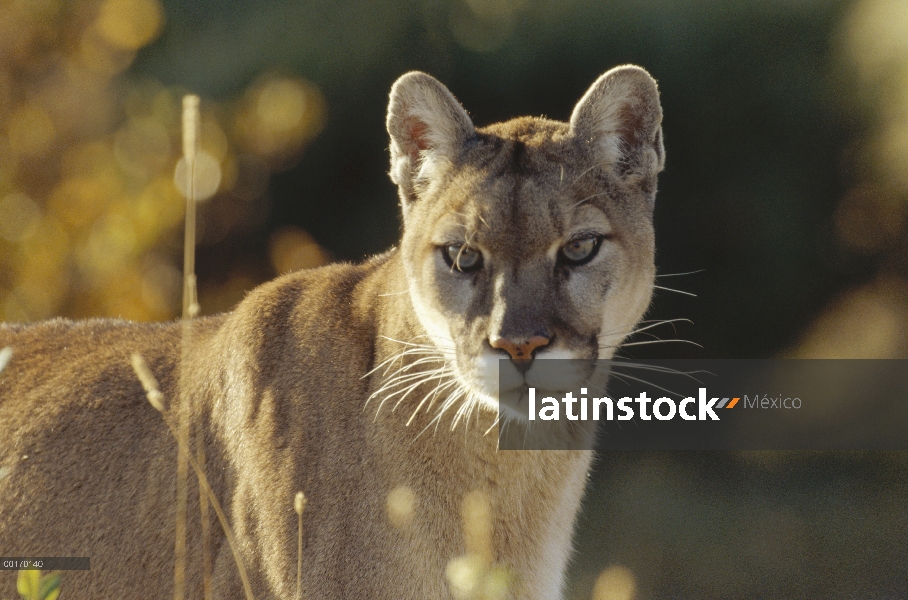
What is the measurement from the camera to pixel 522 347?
8.92 ft

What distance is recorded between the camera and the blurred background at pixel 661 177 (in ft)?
19.3

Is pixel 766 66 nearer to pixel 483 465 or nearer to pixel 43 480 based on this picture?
pixel 483 465

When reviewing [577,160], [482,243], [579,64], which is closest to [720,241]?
[579,64]

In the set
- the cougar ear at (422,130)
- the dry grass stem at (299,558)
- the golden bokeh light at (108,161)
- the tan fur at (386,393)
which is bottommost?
the dry grass stem at (299,558)

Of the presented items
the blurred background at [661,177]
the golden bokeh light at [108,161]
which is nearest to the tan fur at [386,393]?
the blurred background at [661,177]

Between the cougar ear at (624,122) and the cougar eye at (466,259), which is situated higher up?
the cougar ear at (624,122)

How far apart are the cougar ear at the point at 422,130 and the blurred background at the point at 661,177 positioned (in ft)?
9.81

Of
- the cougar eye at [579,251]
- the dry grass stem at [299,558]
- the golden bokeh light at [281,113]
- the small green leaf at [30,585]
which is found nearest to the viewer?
the small green leaf at [30,585]

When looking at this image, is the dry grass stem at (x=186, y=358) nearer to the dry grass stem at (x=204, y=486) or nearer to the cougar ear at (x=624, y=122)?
the dry grass stem at (x=204, y=486)

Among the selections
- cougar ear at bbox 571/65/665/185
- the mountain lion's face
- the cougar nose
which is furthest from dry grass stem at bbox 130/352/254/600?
cougar ear at bbox 571/65/665/185

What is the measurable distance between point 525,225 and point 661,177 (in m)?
3.69

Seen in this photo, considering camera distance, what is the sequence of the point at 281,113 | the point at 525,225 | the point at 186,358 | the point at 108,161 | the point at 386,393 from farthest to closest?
the point at 108,161 → the point at 281,113 → the point at 186,358 → the point at 386,393 → the point at 525,225

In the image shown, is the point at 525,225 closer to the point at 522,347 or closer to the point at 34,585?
the point at 522,347

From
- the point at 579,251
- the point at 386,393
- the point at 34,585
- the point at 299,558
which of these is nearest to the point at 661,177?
the point at 579,251
